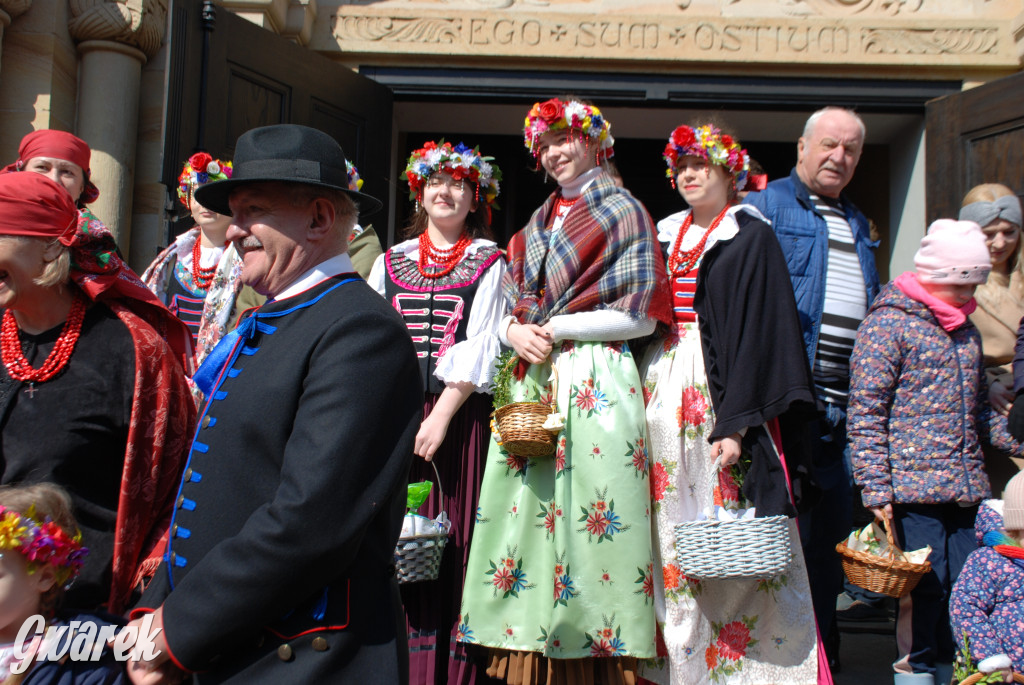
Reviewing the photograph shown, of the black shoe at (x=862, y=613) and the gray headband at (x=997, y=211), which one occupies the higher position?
the gray headband at (x=997, y=211)

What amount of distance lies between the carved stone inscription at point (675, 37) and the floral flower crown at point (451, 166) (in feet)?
6.74

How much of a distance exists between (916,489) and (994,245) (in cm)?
133

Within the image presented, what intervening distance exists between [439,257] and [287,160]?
2.06 m

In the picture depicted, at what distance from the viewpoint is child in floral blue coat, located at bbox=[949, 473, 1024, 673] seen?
301cm

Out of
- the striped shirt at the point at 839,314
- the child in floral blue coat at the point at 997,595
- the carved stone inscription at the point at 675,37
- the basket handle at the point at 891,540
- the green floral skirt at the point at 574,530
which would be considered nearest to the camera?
the child in floral blue coat at the point at 997,595

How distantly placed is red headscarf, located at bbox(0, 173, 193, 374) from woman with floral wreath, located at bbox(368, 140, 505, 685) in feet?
3.96

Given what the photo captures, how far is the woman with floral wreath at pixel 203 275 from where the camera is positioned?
399cm

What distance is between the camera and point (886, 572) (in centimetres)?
334

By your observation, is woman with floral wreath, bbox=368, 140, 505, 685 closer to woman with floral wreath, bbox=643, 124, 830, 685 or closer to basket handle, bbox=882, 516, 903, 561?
woman with floral wreath, bbox=643, 124, 830, 685

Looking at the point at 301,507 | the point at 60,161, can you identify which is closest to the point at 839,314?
the point at 301,507

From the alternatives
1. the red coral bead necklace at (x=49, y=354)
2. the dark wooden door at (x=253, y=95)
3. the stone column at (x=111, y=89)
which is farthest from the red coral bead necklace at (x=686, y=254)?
the stone column at (x=111, y=89)

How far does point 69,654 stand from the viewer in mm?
2049

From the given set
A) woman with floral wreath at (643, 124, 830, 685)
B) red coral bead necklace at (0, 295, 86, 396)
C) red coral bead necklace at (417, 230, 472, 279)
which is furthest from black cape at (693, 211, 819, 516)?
red coral bead necklace at (0, 295, 86, 396)

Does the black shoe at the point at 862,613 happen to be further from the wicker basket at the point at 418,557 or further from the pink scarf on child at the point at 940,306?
the wicker basket at the point at 418,557
